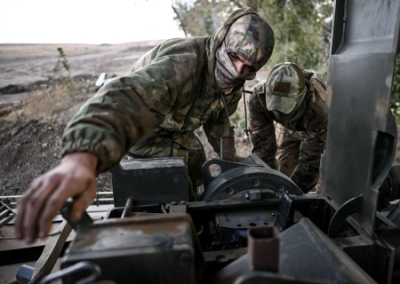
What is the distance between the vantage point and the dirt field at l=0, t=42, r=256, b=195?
546 cm

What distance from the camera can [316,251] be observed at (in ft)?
3.37

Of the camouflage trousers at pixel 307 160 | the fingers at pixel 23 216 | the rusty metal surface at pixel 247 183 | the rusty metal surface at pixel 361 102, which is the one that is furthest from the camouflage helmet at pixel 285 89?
the fingers at pixel 23 216

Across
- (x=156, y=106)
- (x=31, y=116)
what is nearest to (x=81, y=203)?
(x=156, y=106)

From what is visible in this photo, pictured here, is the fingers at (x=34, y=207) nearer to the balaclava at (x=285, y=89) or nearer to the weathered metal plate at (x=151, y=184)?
the weathered metal plate at (x=151, y=184)

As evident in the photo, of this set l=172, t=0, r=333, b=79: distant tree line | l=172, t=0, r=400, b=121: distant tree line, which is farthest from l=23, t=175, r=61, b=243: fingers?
l=172, t=0, r=400, b=121: distant tree line

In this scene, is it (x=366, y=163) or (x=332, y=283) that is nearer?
(x=332, y=283)

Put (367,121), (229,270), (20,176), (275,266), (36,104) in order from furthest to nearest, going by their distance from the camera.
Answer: (36,104)
(20,176)
(367,121)
(229,270)
(275,266)

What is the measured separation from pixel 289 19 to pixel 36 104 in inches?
285

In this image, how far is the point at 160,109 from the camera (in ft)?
5.69

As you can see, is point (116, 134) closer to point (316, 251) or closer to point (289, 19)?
point (316, 251)

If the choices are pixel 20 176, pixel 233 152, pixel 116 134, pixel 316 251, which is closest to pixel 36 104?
pixel 20 176

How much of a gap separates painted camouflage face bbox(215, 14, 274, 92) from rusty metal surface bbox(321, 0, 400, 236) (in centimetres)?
54

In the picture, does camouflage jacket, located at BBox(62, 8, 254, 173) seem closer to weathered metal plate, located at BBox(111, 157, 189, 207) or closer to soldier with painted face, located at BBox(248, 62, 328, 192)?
weathered metal plate, located at BBox(111, 157, 189, 207)

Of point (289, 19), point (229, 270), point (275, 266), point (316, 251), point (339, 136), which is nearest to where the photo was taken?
point (275, 266)
